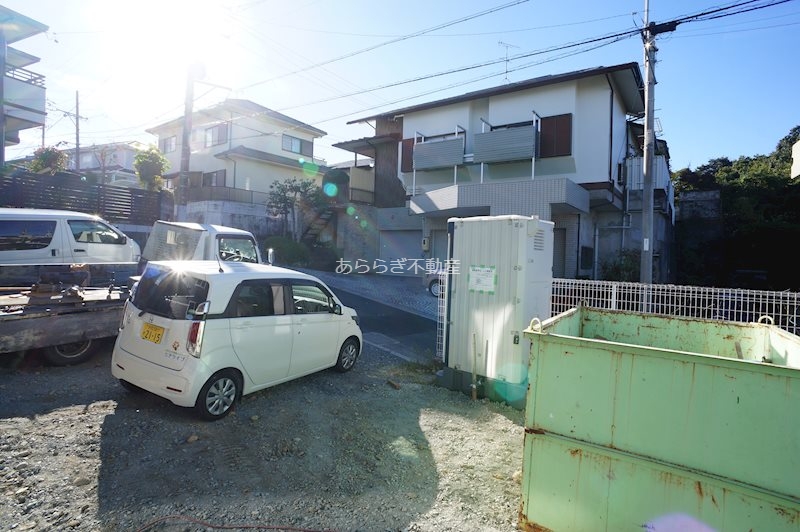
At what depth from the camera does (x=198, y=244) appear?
24.7 feet

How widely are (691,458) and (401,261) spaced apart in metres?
16.3

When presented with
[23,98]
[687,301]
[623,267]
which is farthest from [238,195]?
[687,301]

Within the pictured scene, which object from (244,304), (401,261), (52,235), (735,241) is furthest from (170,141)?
(735,241)

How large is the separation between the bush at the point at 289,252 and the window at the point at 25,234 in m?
10.1

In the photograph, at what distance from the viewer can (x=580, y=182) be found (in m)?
14.2

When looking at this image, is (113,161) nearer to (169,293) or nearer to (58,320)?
(58,320)

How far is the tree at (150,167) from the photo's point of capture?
1873 cm

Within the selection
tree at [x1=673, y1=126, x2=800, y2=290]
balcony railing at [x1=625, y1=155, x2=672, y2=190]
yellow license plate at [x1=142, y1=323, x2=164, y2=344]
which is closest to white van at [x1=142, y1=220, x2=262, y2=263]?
yellow license plate at [x1=142, y1=323, x2=164, y2=344]

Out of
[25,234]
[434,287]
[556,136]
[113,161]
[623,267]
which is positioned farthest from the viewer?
[113,161]

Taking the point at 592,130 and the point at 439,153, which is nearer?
the point at 592,130

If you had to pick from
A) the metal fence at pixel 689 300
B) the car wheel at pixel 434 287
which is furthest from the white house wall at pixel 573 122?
the metal fence at pixel 689 300

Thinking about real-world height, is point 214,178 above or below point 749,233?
above

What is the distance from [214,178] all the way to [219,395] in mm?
23017

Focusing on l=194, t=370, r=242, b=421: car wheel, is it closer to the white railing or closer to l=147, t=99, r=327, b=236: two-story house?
the white railing
